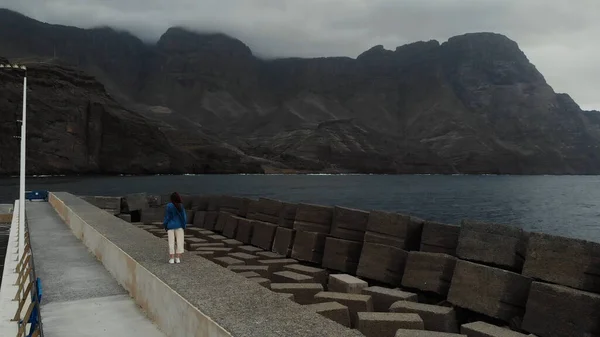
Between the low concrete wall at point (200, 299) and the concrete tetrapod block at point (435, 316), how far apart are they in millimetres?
3999

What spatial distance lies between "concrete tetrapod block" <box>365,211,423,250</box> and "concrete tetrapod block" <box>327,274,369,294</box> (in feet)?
5.80

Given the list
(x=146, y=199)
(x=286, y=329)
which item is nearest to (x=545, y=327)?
(x=286, y=329)

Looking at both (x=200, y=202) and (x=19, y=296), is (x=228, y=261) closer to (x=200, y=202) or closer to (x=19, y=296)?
(x=19, y=296)

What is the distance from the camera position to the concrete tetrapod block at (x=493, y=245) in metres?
11.6

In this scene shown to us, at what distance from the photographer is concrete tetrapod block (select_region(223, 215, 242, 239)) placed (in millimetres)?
21781

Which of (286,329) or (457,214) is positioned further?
(457,214)

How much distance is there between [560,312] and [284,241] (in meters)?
10.1

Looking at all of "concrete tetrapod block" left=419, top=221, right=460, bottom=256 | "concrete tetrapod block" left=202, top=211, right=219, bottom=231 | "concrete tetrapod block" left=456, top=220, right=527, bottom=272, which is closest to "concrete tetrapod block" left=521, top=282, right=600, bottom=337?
"concrete tetrapod block" left=456, top=220, right=527, bottom=272

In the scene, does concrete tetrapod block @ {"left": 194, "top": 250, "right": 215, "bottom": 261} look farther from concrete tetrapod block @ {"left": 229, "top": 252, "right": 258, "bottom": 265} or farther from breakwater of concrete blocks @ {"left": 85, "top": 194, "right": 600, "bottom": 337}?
concrete tetrapod block @ {"left": 229, "top": 252, "right": 258, "bottom": 265}

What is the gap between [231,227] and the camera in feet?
72.4

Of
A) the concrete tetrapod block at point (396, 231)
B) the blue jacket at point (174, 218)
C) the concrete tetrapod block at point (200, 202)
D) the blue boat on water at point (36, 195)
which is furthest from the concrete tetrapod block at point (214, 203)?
the blue jacket at point (174, 218)

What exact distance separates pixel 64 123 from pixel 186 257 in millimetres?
180152

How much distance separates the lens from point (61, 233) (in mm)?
17625

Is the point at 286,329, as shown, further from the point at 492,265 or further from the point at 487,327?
the point at 492,265
